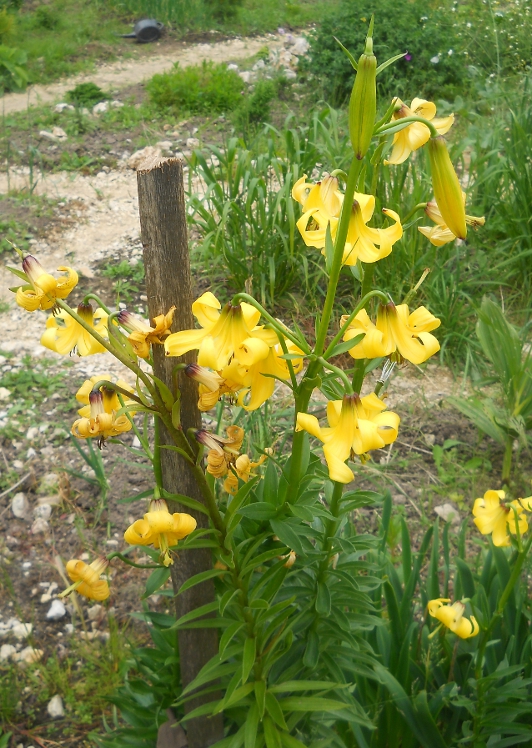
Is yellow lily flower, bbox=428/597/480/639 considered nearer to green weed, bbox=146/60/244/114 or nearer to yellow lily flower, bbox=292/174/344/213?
yellow lily flower, bbox=292/174/344/213

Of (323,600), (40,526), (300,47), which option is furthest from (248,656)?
(300,47)

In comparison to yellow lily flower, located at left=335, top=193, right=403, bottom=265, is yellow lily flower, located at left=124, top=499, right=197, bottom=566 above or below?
below

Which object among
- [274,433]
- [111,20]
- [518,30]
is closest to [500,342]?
[274,433]

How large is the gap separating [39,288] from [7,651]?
1.39 meters

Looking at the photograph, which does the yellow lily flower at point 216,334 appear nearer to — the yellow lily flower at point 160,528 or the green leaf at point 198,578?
the yellow lily flower at point 160,528

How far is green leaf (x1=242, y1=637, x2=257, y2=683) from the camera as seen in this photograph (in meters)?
1.11

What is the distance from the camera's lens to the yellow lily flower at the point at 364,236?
876 mm

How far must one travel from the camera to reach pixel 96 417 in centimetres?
92

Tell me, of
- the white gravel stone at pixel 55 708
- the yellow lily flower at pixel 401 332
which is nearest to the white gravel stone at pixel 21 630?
the white gravel stone at pixel 55 708

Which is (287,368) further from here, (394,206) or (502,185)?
(502,185)

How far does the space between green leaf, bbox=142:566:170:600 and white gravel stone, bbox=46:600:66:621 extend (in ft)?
3.20

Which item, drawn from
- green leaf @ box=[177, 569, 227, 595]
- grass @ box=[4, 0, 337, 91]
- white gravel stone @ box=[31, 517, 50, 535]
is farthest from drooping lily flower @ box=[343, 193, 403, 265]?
grass @ box=[4, 0, 337, 91]

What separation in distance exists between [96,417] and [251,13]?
6926mm

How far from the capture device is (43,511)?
227 cm
